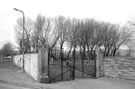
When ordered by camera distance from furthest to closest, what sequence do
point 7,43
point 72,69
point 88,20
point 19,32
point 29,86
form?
point 7,43 < point 19,32 < point 88,20 < point 72,69 < point 29,86

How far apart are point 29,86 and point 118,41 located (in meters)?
40.3

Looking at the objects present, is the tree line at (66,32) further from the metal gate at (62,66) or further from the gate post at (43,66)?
the gate post at (43,66)

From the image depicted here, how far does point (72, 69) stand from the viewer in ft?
41.3

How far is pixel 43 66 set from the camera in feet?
36.8

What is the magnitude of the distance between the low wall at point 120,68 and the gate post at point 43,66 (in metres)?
5.31

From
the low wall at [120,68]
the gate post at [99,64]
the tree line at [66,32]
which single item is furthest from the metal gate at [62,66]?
the tree line at [66,32]

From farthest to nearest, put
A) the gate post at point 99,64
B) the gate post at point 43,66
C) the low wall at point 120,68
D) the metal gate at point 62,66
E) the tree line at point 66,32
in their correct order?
1. the tree line at point 66,32
2. the gate post at point 99,64
3. the metal gate at point 62,66
4. the low wall at point 120,68
5. the gate post at point 43,66

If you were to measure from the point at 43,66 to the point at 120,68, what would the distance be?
6.14 metres

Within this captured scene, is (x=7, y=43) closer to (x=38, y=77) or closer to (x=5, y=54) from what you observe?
(x=5, y=54)

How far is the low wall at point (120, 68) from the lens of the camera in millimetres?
11648

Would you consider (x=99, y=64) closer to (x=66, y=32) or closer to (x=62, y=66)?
(x=62, y=66)

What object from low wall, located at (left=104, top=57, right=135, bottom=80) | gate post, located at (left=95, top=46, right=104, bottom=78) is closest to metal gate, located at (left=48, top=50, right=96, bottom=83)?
gate post, located at (left=95, top=46, right=104, bottom=78)

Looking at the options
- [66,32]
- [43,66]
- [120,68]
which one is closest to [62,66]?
[43,66]

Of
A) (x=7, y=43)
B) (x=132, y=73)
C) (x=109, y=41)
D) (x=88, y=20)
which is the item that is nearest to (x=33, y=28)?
(x=88, y=20)
